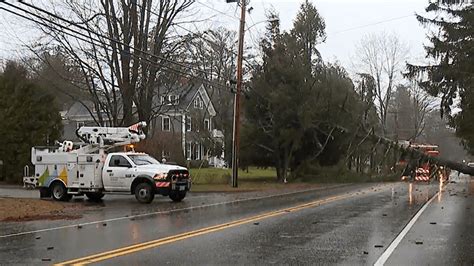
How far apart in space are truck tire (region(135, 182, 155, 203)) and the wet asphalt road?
7.10 ft

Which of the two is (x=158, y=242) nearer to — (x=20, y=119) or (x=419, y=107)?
(x=20, y=119)

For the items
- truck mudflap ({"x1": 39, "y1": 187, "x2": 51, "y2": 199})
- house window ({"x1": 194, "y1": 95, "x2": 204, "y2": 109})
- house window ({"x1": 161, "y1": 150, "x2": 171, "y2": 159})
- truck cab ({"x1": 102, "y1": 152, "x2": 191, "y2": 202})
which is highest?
house window ({"x1": 194, "y1": 95, "x2": 204, "y2": 109})

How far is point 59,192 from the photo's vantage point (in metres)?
23.4

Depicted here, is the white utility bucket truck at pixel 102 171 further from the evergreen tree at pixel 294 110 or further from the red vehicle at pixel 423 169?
the red vehicle at pixel 423 169

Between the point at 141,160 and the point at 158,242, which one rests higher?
the point at 141,160

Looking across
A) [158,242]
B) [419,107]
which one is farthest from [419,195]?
[419,107]

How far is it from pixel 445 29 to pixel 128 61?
56.5 ft

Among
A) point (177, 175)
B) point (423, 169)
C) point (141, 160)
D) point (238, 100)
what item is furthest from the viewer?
point (423, 169)

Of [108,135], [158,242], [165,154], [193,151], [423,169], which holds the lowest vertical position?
[158,242]

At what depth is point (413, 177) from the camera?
1836 inches

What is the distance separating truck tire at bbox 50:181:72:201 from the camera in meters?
23.3

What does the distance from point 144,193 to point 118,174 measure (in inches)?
54.2

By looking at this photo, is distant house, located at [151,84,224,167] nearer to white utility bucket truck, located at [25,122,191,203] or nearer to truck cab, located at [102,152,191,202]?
white utility bucket truck, located at [25,122,191,203]

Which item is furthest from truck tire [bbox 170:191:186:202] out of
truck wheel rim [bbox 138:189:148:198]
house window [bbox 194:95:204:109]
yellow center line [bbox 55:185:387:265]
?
house window [bbox 194:95:204:109]
